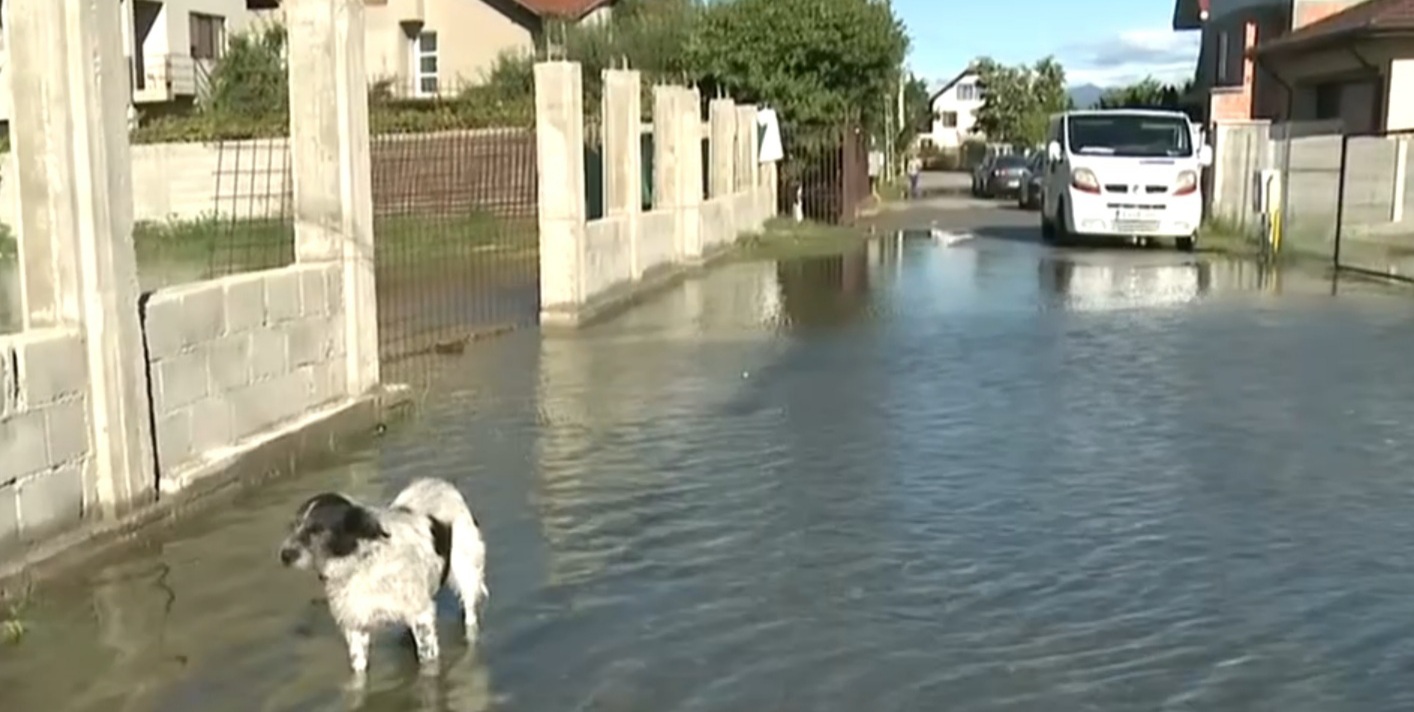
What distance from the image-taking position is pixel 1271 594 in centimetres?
692

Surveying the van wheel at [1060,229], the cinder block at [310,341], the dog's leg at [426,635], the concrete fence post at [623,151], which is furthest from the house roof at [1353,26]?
the dog's leg at [426,635]

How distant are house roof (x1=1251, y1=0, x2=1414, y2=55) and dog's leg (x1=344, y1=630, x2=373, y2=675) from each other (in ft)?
96.4

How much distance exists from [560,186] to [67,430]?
30.6 feet

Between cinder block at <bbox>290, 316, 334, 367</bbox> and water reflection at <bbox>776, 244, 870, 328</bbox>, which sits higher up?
cinder block at <bbox>290, 316, 334, 367</bbox>

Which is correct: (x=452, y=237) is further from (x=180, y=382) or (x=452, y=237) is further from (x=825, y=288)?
(x=180, y=382)

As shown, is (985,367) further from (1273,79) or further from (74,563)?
(1273,79)

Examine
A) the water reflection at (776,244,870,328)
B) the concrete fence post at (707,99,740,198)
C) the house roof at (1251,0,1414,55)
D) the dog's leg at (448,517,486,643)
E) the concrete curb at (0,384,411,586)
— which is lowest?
the water reflection at (776,244,870,328)

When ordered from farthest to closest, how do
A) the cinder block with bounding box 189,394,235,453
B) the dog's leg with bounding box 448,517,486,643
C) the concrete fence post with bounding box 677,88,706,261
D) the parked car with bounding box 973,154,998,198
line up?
the parked car with bounding box 973,154,998,198, the concrete fence post with bounding box 677,88,706,261, the cinder block with bounding box 189,394,235,453, the dog's leg with bounding box 448,517,486,643

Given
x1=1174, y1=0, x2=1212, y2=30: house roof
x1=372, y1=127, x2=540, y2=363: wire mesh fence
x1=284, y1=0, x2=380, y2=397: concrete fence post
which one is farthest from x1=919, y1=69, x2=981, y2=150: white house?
x1=284, y1=0, x2=380, y2=397: concrete fence post

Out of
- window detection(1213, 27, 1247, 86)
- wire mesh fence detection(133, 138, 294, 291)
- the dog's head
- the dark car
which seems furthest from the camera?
the dark car

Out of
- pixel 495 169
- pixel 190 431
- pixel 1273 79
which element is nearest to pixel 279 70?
pixel 495 169

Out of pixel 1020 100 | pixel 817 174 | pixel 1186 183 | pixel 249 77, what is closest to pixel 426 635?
pixel 1186 183

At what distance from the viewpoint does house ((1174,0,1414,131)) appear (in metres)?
31.4

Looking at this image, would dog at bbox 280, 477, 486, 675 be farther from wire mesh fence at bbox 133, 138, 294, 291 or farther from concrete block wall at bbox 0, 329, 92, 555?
wire mesh fence at bbox 133, 138, 294, 291
